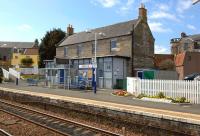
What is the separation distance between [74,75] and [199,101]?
65.5 ft

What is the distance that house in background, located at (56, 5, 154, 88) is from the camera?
137 ft

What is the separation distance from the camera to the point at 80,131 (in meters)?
14.9

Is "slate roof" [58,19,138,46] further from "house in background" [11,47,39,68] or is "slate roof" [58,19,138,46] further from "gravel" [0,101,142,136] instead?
"house in background" [11,47,39,68]

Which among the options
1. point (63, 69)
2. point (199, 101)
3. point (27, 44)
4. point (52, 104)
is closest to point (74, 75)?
point (63, 69)

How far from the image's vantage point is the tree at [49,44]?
257ft

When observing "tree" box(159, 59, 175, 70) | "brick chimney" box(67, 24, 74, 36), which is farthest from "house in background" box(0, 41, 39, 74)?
"tree" box(159, 59, 175, 70)

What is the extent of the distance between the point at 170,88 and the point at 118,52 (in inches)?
887

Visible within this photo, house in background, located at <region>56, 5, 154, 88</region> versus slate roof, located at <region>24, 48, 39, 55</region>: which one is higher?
slate roof, located at <region>24, 48, 39, 55</region>

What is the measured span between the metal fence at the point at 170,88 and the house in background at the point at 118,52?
11.4 meters

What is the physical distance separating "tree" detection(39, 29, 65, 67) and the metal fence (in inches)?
1989

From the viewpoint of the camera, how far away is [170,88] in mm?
25203

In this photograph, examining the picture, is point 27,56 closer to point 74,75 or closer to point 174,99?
point 74,75

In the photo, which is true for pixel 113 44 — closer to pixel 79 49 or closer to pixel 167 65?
pixel 79 49

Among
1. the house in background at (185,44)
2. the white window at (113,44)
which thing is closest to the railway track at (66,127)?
the white window at (113,44)
